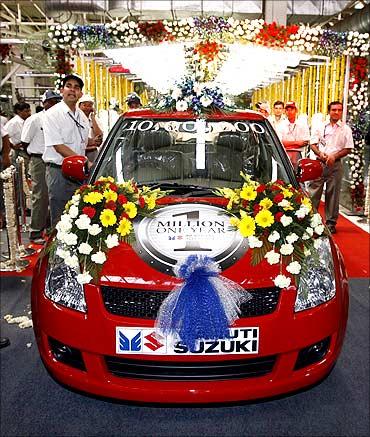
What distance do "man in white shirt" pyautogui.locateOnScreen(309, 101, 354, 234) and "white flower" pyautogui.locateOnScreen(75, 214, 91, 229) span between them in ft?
14.0

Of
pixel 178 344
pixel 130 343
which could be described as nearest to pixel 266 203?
pixel 178 344

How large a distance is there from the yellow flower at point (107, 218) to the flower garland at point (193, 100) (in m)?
1.07

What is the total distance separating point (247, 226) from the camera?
2.09m

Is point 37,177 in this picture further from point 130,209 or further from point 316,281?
point 316,281

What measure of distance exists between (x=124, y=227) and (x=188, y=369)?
24.8 inches

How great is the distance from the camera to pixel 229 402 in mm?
1870

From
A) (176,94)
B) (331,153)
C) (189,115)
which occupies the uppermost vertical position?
(176,94)

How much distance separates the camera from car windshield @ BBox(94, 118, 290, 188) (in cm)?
272

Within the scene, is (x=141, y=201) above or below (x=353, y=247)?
above

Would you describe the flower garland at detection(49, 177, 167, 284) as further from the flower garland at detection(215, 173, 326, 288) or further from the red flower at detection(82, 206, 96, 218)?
the flower garland at detection(215, 173, 326, 288)

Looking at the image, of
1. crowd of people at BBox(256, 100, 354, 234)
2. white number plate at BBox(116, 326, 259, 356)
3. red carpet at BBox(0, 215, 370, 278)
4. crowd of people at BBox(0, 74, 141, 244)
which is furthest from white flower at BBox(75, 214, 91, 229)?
crowd of people at BBox(256, 100, 354, 234)

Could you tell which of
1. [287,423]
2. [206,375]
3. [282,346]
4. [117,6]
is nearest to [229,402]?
[206,375]

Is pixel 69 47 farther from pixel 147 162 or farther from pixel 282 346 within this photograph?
pixel 282 346

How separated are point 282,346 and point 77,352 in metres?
0.79
